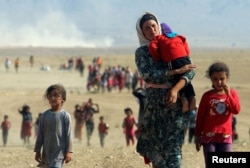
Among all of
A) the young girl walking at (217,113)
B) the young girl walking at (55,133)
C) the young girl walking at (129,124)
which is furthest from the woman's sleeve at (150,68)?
the young girl walking at (129,124)

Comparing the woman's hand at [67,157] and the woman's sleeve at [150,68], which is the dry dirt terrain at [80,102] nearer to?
the woman's hand at [67,157]

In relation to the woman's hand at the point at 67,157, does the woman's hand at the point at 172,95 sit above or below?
above

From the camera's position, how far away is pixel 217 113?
7.18 metres

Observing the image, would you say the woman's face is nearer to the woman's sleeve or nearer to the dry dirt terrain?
the woman's sleeve

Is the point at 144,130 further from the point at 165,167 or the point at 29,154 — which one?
the point at 29,154

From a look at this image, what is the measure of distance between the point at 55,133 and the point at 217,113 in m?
1.55

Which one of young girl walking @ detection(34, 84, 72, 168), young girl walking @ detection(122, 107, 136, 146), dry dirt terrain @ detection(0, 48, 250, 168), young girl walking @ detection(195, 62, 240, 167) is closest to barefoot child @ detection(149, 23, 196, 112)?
young girl walking @ detection(195, 62, 240, 167)

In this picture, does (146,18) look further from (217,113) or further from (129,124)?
(129,124)

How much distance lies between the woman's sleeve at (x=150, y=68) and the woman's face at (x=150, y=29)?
122 mm

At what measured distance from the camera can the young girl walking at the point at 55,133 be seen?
24.4 feet

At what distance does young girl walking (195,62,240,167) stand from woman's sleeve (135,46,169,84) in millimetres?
737

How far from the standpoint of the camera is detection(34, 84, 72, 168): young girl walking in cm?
744

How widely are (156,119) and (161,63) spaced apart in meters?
0.48

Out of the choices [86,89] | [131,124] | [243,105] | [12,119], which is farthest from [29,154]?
[86,89]
